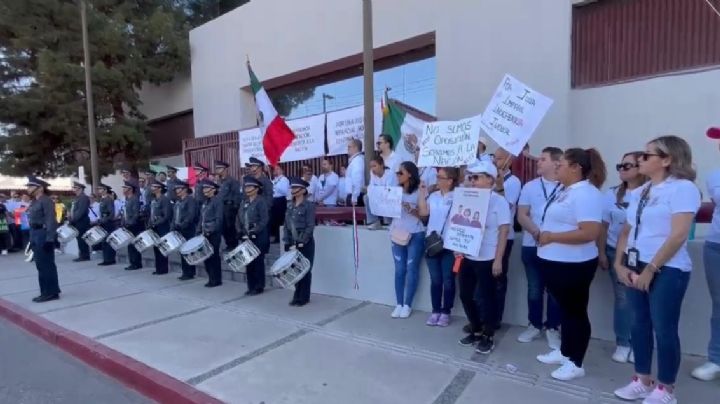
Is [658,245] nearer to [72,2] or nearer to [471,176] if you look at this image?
[471,176]

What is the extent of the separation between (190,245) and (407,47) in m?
6.28

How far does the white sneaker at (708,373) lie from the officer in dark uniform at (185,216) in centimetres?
765

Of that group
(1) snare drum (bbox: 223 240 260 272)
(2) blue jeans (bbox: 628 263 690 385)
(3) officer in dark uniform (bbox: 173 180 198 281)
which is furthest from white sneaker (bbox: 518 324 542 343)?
(3) officer in dark uniform (bbox: 173 180 198 281)

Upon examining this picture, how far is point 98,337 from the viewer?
5.49 metres

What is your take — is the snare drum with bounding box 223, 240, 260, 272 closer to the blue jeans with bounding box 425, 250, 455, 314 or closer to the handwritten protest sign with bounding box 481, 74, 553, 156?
the blue jeans with bounding box 425, 250, 455, 314

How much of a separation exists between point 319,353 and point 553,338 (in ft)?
7.49

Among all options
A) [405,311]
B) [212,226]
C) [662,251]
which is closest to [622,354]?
[662,251]

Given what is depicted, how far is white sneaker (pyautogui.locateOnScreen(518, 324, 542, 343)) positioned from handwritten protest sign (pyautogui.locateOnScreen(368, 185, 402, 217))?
1882mm

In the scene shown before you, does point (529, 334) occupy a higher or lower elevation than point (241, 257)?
lower

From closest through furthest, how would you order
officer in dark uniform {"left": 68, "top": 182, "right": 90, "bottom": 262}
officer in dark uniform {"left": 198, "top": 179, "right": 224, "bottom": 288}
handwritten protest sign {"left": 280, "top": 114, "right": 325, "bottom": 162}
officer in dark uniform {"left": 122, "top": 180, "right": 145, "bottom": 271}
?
officer in dark uniform {"left": 198, "top": 179, "right": 224, "bottom": 288} → officer in dark uniform {"left": 122, "top": 180, "right": 145, "bottom": 271} → handwritten protest sign {"left": 280, "top": 114, "right": 325, "bottom": 162} → officer in dark uniform {"left": 68, "top": 182, "right": 90, "bottom": 262}

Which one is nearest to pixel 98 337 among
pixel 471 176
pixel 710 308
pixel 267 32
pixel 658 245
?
pixel 471 176

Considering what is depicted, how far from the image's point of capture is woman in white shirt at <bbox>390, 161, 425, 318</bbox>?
5.65m

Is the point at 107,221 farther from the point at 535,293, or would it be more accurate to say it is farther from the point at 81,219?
the point at 535,293

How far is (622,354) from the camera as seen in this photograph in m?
4.25
